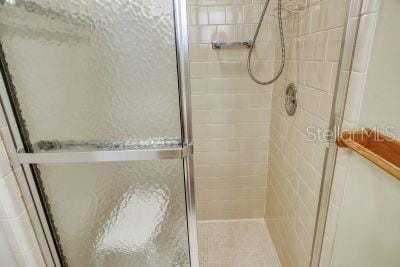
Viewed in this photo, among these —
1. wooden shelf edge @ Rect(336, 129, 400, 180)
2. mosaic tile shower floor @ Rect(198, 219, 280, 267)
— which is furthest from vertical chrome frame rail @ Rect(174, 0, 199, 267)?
mosaic tile shower floor @ Rect(198, 219, 280, 267)

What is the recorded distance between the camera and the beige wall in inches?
23.6

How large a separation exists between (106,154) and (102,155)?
0.01 m

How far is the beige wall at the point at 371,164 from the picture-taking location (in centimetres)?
60

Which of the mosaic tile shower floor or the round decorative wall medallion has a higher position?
the round decorative wall medallion

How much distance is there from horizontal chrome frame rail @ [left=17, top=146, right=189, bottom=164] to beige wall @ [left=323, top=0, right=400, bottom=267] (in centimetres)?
53

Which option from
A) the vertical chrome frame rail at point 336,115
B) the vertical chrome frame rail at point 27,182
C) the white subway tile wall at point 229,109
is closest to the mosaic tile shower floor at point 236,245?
the white subway tile wall at point 229,109

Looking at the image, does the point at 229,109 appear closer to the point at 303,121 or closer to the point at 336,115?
the point at 303,121

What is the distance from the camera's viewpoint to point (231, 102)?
161 centimetres

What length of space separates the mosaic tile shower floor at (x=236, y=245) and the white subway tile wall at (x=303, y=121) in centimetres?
12

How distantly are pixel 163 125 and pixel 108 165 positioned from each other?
24 centimetres

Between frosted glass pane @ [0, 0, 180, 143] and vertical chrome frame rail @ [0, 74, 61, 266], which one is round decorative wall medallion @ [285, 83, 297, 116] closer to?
frosted glass pane @ [0, 0, 180, 143]

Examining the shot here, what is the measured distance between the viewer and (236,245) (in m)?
1.68

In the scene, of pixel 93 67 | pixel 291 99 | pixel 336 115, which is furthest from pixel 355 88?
pixel 93 67

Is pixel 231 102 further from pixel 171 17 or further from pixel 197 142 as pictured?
pixel 171 17
